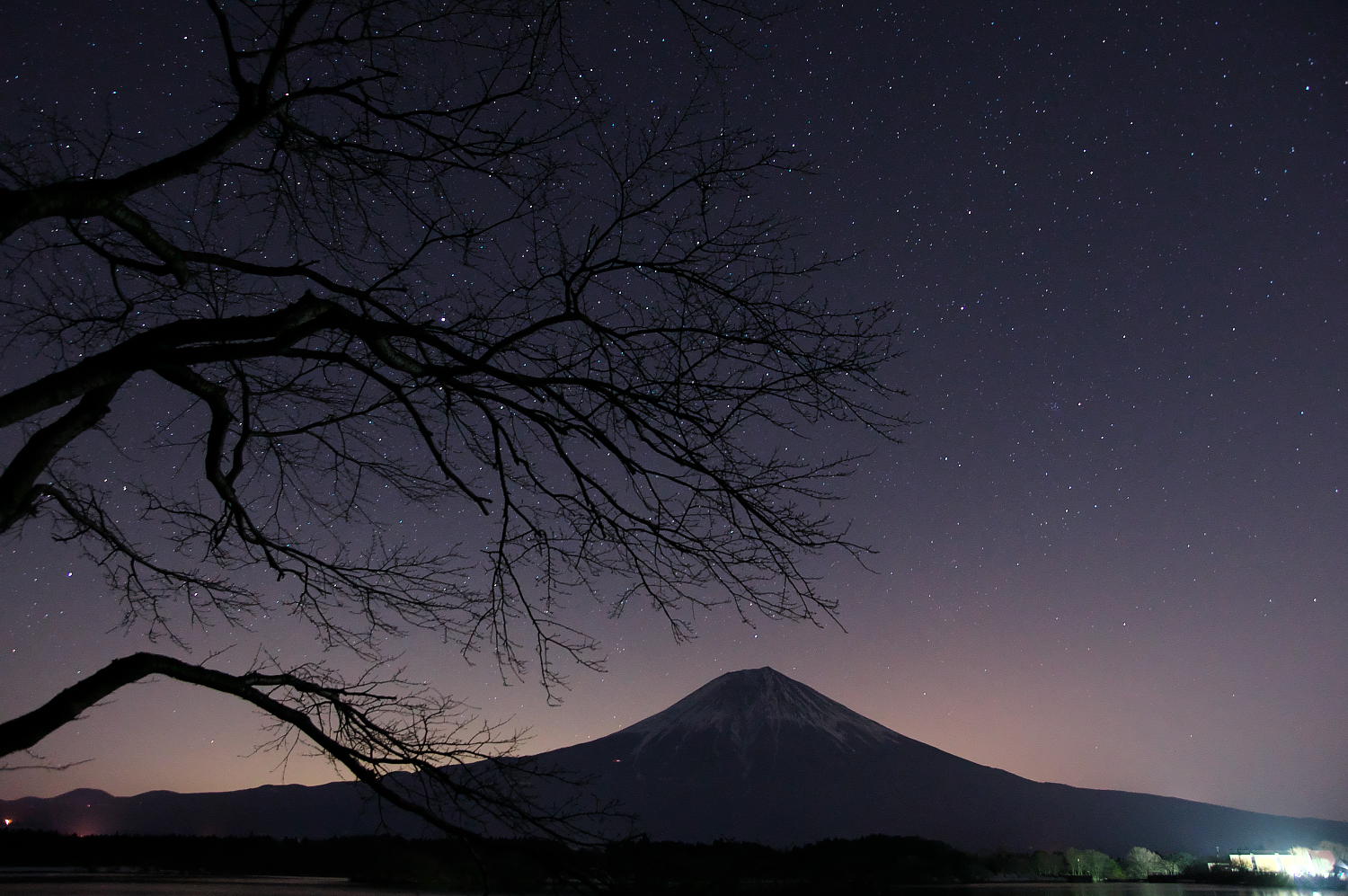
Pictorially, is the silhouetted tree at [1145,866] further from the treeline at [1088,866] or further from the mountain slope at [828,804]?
the mountain slope at [828,804]

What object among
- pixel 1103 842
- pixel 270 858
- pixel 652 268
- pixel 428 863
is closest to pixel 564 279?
pixel 652 268

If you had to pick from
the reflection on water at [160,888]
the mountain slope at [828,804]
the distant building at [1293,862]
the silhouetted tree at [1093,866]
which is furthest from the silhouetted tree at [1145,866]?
the reflection on water at [160,888]

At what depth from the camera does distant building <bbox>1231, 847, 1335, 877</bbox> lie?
88856mm

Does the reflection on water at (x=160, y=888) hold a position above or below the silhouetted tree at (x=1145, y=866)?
above

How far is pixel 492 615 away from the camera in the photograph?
3.79m

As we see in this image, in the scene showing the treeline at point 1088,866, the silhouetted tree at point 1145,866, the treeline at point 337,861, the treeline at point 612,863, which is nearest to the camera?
the treeline at point 612,863

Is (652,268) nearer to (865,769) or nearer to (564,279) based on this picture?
(564,279)

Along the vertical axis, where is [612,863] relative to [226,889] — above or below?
above

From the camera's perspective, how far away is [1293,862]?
93.2 metres

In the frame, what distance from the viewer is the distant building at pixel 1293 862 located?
8886 centimetres

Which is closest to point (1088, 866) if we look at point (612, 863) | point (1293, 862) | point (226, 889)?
point (1293, 862)

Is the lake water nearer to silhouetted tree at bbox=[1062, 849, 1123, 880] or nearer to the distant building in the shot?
the distant building

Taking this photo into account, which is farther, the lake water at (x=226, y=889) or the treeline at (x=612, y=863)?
the lake water at (x=226, y=889)

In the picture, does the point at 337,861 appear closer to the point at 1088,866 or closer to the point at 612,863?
the point at 612,863
